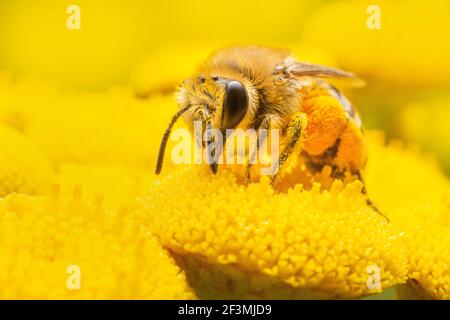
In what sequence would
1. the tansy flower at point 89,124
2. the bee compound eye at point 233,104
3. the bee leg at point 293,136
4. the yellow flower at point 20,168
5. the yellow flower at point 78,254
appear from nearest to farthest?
1. the yellow flower at point 78,254
2. the bee compound eye at point 233,104
3. the bee leg at point 293,136
4. the yellow flower at point 20,168
5. the tansy flower at point 89,124

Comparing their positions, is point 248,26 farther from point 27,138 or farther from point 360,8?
point 27,138

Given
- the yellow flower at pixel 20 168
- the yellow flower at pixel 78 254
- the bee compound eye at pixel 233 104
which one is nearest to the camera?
the yellow flower at pixel 78 254

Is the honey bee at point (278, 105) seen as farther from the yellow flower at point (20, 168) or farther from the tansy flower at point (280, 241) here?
the yellow flower at point (20, 168)

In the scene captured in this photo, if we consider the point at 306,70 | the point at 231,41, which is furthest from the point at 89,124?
the point at 231,41

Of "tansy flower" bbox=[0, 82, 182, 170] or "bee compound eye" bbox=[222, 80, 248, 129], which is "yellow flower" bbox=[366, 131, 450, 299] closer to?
"bee compound eye" bbox=[222, 80, 248, 129]

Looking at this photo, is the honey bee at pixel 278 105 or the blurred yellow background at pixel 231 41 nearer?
the honey bee at pixel 278 105

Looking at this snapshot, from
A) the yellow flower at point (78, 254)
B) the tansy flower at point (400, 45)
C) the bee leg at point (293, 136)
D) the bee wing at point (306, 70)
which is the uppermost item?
the tansy flower at point (400, 45)

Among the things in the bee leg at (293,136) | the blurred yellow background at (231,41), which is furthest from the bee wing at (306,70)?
the blurred yellow background at (231,41)
